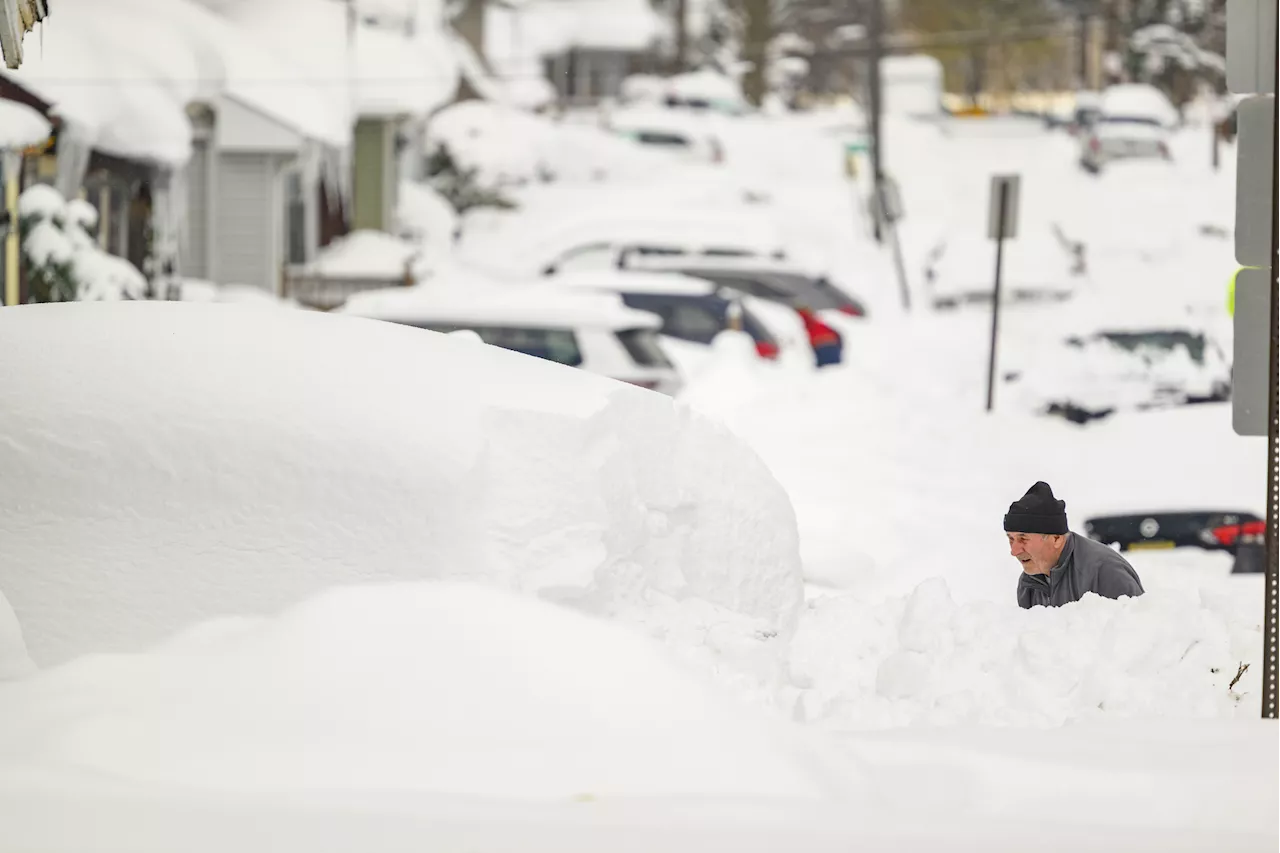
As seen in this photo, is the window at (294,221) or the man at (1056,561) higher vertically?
the window at (294,221)

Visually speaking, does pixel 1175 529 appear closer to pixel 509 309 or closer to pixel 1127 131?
pixel 509 309

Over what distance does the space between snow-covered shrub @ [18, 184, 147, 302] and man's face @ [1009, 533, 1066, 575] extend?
1100cm

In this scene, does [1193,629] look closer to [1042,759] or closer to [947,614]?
[947,614]

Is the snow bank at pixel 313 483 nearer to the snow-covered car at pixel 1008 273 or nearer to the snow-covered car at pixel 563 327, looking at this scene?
the snow-covered car at pixel 563 327

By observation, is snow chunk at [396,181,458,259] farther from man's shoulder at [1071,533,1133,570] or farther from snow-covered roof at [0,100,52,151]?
man's shoulder at [1071,533,1133,570]

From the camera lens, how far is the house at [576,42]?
50.9m

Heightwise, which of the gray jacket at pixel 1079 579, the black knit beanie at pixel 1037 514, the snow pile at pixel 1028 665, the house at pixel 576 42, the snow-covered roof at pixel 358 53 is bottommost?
the snow pile at pixel 1028 665

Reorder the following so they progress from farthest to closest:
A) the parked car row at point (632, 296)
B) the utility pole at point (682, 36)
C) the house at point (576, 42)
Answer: the utility pole at point (682, 36), the house at point (576, 42), the parked car row at point (632, 296)

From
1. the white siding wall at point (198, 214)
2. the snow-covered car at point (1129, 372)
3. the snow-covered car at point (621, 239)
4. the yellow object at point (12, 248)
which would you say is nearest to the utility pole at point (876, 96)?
the snow-covered car at point (621, 239)

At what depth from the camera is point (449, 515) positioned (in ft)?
19.5

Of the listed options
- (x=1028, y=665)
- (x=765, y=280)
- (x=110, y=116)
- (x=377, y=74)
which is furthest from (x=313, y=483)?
(x=377, y=74)

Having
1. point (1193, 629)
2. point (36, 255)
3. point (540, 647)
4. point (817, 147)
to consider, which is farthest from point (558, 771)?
point (817, 147)

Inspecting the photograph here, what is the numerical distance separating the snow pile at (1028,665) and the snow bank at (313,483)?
322 mm

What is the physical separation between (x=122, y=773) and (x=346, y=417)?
1620 millimetres
